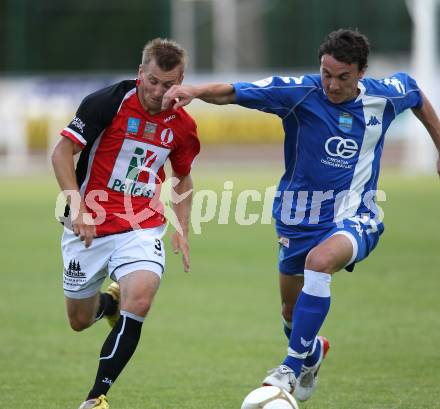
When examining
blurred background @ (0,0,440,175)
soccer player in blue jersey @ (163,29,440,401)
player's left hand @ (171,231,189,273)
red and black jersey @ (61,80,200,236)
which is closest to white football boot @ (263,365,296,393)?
soccer player in blue jersey @ (163,29,440,401)

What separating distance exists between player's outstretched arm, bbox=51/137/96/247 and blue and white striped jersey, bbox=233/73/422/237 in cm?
124

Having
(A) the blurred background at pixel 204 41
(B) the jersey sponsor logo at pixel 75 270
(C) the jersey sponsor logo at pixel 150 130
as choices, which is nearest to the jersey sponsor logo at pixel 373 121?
(C) the jersey sponsor logo at pixel 150 130

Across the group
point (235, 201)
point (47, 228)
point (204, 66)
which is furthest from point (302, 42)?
point (47, 228)

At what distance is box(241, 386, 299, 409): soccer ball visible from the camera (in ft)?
19.5

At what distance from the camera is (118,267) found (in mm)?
6656

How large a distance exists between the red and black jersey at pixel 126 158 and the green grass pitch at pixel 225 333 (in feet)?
4.38

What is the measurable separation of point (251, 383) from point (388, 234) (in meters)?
9.47

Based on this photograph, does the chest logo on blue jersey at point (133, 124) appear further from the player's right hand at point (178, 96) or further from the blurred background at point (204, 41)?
the blurred background at point (204, 41)

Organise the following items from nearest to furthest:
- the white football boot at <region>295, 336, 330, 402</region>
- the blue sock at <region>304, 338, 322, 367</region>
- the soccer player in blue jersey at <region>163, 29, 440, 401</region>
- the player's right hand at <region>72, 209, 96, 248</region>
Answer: the player's right hand at <region>72, 209, 96, 248</region>
the soccer player in blue jersey at <region>163, 29, 440, 401</region>
the white football boot at <region>295, 336, 330, 402</region>
the blue sock at <region>304, 338, 322, 367</region>

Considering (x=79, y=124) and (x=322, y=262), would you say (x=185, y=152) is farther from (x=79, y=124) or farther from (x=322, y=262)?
(x=322, y=262)

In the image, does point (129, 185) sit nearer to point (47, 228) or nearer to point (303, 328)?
point (303, 328)

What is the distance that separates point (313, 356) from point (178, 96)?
2.33 m

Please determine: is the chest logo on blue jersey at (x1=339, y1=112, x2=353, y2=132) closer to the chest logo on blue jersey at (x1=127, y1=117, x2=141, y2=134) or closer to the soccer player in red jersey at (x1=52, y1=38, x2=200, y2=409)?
the soccer player in red jersey at (x1=52, y1=38, x2=200, y2=409)

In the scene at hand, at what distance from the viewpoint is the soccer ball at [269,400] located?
595 cm
